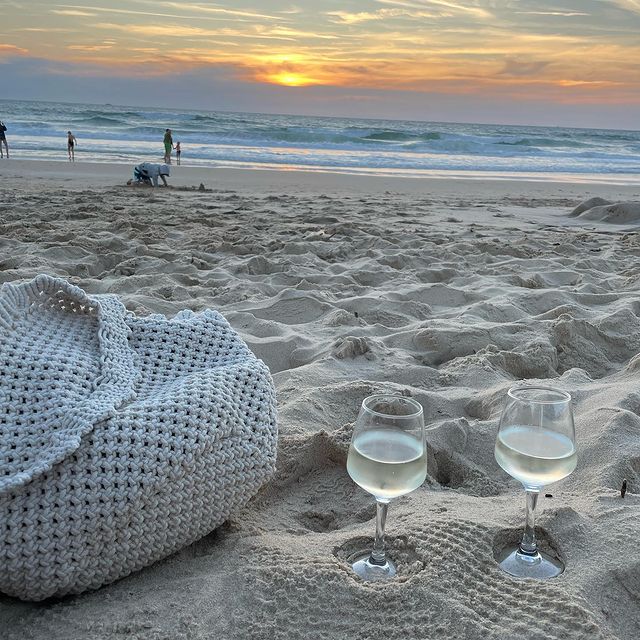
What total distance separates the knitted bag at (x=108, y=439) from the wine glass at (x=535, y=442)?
2.38 feet

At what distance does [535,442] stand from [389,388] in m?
1.34

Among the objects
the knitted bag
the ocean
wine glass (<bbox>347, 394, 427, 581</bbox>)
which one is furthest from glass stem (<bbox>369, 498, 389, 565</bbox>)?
the ocean

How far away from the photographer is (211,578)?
1.68 meters

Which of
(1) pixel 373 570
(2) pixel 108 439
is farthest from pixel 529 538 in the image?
(2) pixel 108 439

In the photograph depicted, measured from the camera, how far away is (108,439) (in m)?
1.64

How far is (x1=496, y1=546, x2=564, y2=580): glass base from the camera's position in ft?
5.50

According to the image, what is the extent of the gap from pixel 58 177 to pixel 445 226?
25.5 ft

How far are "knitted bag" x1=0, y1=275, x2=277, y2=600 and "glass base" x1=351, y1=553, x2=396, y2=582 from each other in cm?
40

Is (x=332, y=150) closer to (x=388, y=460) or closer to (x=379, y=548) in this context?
(x=379, y=548)

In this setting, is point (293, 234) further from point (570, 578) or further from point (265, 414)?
point (570, 578)

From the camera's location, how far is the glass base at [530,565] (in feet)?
5.50

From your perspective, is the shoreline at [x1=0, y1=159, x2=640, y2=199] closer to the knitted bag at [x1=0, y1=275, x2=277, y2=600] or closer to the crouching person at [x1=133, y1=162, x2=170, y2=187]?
the crouching person at [x1=133, y1=162, x2=170, y2=187]

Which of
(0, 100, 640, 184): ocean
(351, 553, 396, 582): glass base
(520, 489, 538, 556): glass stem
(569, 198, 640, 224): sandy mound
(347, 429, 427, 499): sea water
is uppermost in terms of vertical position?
(347, 429, 427, 499): sea water

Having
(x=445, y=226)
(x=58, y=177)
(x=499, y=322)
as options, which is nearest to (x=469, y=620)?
(x=499, y=322)
